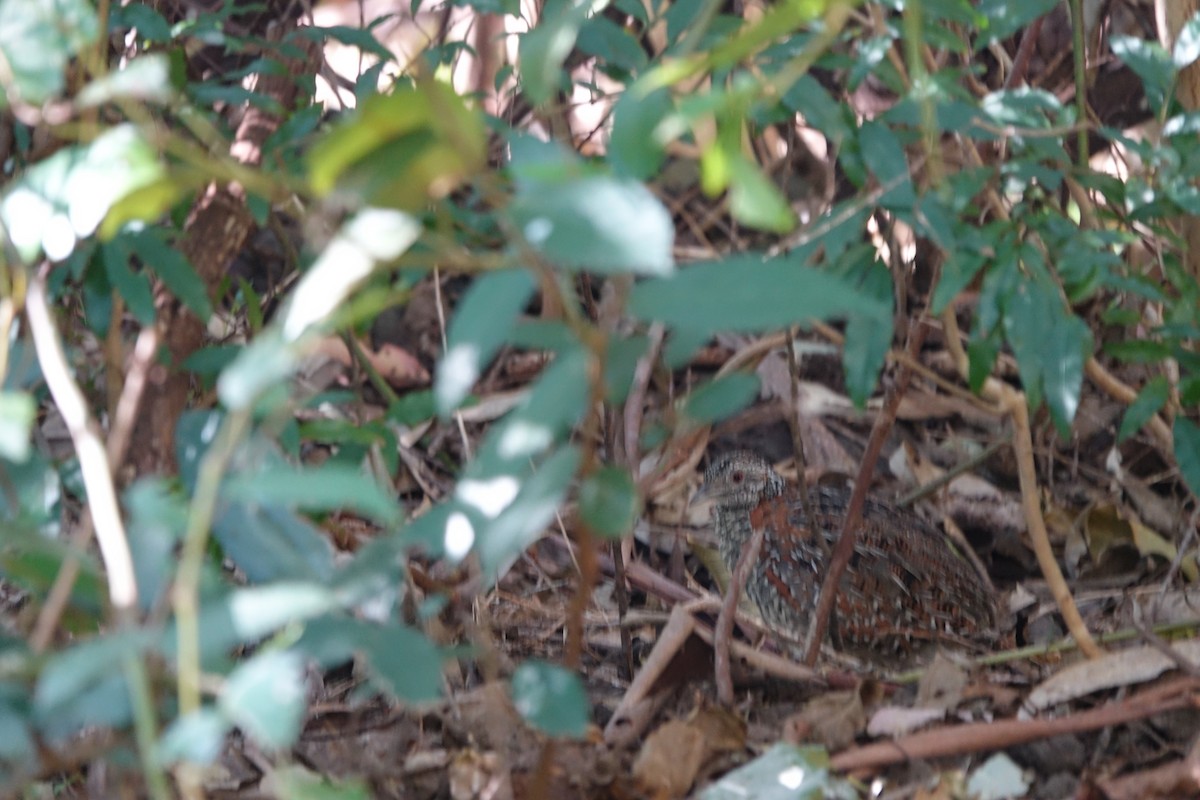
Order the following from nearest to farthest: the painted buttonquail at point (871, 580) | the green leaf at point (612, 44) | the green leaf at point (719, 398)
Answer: the green leaf at point (719, 398) → the green leaf at point (612, 44) → the painted buttonquail at point (871, 580)

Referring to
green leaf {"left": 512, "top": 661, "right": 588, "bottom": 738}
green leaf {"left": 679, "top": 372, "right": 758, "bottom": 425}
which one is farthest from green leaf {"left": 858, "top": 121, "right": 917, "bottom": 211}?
green leaf {"left": 512, "top": 661, "right": 588, "bottom": 738}

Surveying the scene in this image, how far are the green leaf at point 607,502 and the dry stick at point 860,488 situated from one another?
1464mm

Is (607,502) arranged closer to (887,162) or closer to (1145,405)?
(887,162)

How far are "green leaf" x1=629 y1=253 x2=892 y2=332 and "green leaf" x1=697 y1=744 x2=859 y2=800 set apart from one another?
4.14 feet

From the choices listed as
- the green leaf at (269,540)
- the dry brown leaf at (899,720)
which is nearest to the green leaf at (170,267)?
the green leaf at (269,540)

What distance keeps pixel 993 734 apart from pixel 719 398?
144 cm

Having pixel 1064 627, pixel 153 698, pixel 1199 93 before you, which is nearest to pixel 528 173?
pixel 153 698

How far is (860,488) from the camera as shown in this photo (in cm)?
286

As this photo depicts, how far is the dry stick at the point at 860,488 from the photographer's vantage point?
8.87 feet

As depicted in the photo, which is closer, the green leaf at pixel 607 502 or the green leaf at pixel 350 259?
the green leaf at pixel 350 259

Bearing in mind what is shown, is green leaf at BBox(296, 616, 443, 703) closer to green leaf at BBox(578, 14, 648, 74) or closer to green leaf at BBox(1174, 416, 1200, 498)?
green leaf at BBox(578, 14, 648, 74)

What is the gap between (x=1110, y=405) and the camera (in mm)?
4266

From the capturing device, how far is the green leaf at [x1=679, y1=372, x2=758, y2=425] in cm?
141

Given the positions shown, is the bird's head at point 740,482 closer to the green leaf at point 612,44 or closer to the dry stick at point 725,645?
the dry stick at point 725,645
